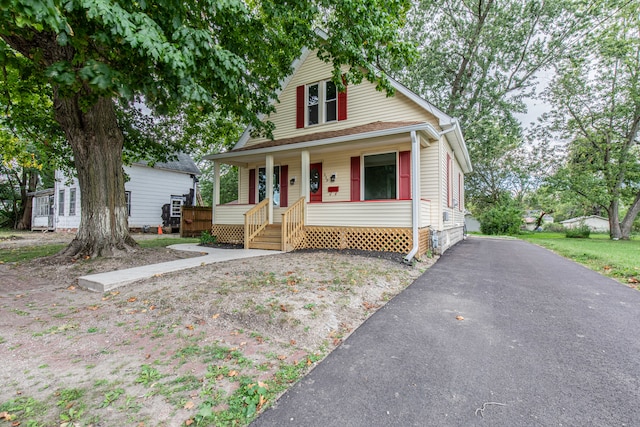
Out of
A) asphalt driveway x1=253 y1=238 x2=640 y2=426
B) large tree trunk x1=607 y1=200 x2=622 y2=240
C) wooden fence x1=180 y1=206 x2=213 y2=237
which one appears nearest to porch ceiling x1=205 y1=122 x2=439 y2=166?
asphalt driveway x1=253 y1=238 x2=640 y2=426

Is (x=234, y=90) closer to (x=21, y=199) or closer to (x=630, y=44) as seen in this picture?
(x=630, y=44)

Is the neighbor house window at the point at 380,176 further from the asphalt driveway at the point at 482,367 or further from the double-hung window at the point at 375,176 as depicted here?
the asphalt driveway at the point at 482,367

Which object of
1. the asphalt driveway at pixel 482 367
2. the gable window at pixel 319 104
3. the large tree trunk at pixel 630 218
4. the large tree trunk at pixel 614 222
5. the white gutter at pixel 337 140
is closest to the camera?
the asphalt driveway at pixel 482 367

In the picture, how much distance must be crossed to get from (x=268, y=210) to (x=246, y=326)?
648 centimetres

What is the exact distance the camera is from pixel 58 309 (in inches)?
151

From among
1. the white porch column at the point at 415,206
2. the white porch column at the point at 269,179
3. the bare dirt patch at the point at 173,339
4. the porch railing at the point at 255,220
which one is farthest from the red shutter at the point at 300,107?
the bare dirt patch at the point at 173,339

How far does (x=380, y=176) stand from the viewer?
9367mm

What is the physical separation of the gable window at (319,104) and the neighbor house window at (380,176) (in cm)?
199

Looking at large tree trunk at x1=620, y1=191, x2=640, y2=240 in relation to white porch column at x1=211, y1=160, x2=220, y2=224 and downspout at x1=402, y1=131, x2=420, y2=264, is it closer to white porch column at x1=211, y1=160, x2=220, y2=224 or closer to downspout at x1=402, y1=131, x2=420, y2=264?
downspout at x1=402, y1=131, x2=420, y2=264

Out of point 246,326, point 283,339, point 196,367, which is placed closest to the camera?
point 196,367

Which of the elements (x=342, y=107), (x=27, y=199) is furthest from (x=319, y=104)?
(x=27, y=199)

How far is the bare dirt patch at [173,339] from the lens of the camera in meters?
1.91

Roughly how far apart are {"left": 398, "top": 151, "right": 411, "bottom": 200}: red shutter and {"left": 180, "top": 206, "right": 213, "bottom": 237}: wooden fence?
1065 cm

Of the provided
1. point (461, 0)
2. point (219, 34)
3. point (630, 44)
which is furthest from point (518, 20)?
point (219, 34)
